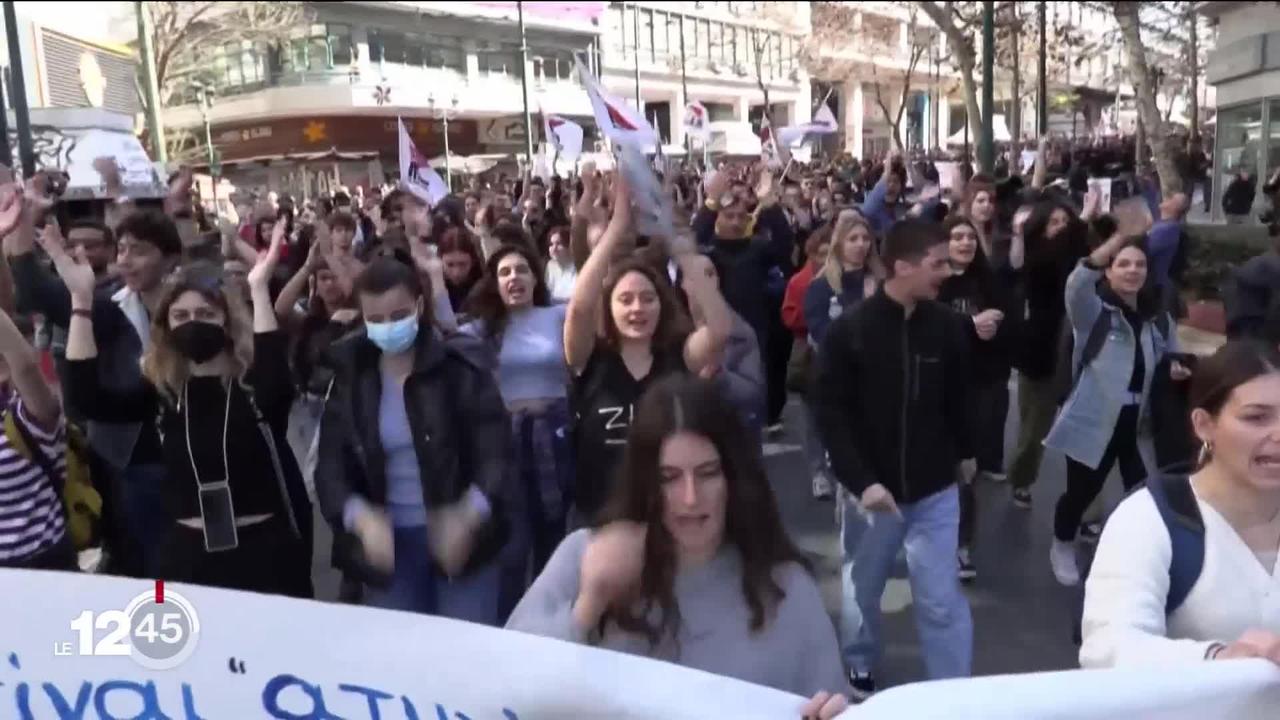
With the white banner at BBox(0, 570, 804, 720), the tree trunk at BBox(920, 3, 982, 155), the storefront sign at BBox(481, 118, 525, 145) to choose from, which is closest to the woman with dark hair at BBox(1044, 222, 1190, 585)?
the white banner at BBox(0, 570, 804, 720)

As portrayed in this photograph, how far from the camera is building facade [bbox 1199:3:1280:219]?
1881 centimetres

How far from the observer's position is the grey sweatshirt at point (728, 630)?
7.36ft

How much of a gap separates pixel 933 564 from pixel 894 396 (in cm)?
56

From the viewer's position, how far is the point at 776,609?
2277 mm

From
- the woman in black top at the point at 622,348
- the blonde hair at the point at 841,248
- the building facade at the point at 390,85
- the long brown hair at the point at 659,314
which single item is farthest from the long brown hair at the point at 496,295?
the building facade at the point at 390,85

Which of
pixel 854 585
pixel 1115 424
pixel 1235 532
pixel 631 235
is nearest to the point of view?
pixel 1235 532

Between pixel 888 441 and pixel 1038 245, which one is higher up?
pixel 1038 245

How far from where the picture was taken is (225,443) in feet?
10.6

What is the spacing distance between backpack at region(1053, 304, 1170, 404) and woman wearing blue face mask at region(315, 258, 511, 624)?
8.97 ft

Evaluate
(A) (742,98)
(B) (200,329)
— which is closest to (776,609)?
(B) (200,329)

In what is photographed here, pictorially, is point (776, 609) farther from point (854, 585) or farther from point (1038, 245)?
point (1038, 245)

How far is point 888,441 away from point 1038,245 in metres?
2.85

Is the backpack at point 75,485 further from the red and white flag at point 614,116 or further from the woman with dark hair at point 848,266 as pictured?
the woman with dark hair at point 848,266

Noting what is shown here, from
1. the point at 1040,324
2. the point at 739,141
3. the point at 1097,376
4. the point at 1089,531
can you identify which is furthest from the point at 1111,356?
the point at 739,141
